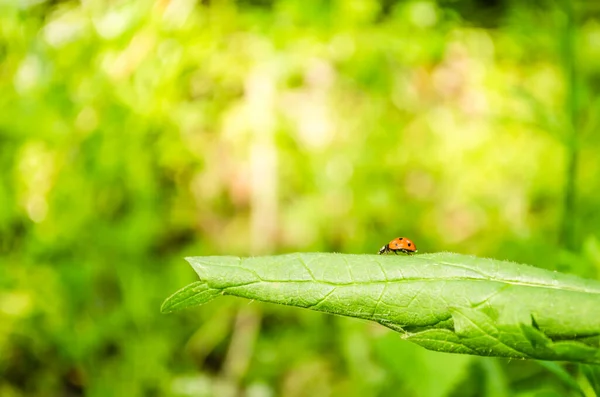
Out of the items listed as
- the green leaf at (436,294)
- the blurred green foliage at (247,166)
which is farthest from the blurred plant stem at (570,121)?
the green leaf at (436,294)

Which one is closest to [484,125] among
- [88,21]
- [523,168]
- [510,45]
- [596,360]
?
[523,168]

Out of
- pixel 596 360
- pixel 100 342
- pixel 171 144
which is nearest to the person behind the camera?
pixel 596 360

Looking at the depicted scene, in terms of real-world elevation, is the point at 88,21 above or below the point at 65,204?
above

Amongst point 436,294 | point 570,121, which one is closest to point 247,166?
point 570,121

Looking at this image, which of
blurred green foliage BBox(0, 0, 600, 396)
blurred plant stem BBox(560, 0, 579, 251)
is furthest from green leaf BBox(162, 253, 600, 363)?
blurred green foliage BBox(0, 0, 600, 396)

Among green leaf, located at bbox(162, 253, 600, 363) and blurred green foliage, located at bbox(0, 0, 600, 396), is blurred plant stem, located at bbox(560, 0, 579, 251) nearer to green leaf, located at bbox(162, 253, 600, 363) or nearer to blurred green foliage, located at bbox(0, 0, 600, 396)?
blurred green foliage, located at bbox(0, 0, 600, 396)

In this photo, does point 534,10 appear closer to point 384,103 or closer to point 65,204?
point 384,103
